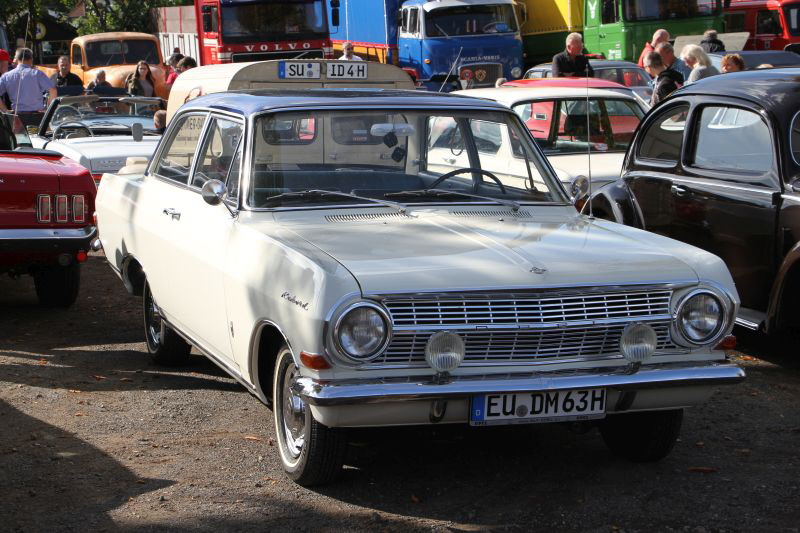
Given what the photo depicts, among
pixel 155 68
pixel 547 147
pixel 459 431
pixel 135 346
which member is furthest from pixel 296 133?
pixel 155 68

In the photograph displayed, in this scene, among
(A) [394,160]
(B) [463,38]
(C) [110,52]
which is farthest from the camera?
(C) [110,52]

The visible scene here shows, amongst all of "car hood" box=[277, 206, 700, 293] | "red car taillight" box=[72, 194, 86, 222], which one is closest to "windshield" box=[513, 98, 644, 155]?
"red car taillight" box=[72, 194, 86, 222]

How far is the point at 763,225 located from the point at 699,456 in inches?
79.3

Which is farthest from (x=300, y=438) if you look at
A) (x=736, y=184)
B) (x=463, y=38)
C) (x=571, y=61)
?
(x=463, y=38)

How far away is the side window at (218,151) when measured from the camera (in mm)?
6332

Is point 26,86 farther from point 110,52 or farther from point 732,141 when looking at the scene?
point 110,52

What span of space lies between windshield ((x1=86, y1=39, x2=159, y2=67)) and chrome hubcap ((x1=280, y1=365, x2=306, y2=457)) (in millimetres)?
25993

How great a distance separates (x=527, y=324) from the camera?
4.87 meters

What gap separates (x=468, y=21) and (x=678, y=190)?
66.5ft

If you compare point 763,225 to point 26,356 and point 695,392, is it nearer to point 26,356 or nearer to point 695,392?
point 695,392

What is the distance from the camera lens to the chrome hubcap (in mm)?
5180

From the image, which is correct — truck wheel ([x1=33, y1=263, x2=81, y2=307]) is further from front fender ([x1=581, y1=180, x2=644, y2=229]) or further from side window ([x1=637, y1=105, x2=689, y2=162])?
side window ([x1=637, y1=105, x2=689, y2=162])

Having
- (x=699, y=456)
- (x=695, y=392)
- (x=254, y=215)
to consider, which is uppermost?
(x=254, y=215)

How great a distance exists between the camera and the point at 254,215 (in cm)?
584
